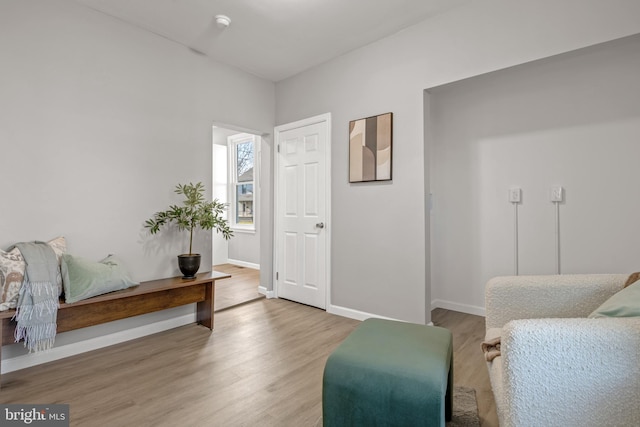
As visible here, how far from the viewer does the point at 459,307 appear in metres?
3.41

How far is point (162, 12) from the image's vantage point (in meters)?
2.64

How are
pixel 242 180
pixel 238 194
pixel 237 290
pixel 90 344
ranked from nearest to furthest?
pixel 90 344 → pixel 237 290 → pixel 242 180 → pixel 238 194

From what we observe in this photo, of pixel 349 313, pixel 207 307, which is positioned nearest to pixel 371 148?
pixel 349 313

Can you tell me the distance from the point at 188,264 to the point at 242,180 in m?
3.43

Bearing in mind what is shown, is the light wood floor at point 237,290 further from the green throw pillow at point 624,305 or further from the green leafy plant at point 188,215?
the green throw pillow at point 624,305

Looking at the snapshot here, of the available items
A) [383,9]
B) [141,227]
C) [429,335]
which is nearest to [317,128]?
[383,9]

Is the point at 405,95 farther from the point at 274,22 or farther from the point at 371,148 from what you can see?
the point at 274,22

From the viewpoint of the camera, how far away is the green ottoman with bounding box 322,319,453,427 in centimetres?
118

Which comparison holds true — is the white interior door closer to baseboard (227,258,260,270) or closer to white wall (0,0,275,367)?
white wall (0,0,275,367)

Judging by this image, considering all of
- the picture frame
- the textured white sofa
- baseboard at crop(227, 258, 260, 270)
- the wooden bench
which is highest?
the picture frame

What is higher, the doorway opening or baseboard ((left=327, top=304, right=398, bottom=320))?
the doorway opening

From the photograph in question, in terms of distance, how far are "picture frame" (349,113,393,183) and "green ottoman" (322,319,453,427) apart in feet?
6.16

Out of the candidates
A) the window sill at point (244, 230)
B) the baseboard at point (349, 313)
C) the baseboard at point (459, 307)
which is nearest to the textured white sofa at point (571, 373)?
the baseboard at point (349, 313)

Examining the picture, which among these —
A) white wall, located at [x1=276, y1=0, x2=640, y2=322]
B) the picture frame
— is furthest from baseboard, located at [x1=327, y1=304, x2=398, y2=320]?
the picture frame
